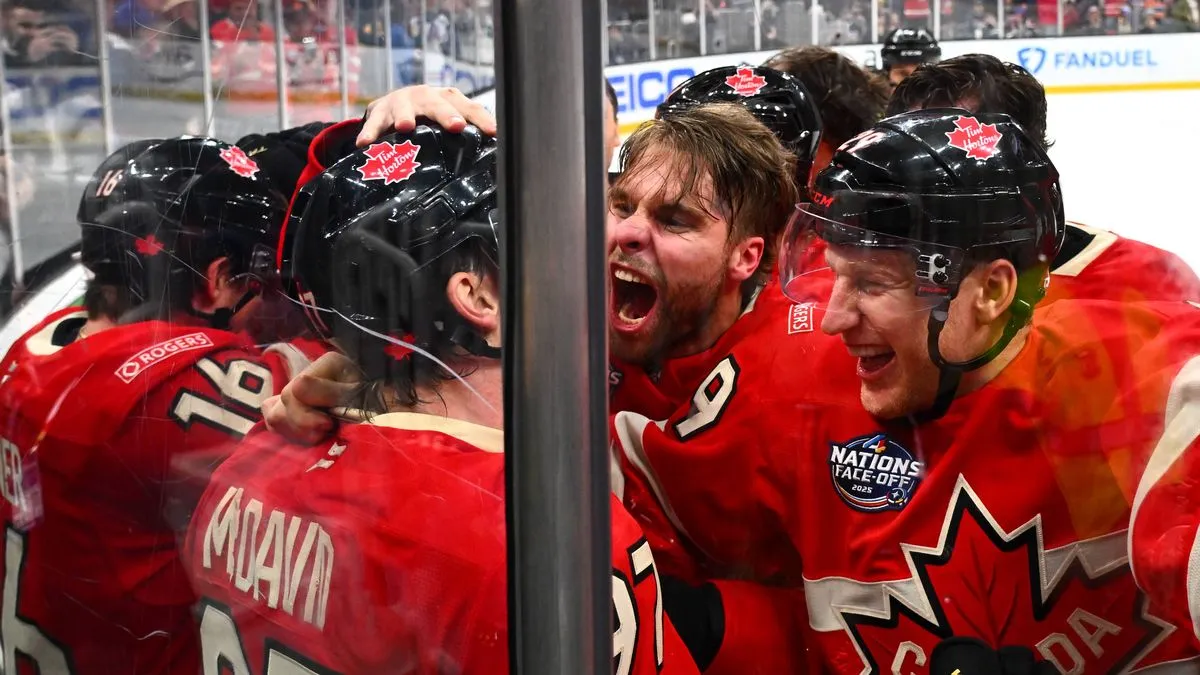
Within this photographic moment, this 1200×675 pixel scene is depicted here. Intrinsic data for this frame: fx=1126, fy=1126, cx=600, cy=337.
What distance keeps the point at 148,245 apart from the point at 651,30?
1.66 feet

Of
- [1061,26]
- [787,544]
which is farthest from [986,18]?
[787,544]

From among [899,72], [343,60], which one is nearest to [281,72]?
[343,60]

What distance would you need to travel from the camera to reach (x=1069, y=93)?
3.64 feet

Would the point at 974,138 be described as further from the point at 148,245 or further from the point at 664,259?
the point at 148,245

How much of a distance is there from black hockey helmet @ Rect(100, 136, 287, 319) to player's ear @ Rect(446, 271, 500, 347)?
0.16 m

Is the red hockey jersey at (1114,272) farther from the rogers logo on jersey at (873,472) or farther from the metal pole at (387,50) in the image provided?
the metal pole at (387,50)

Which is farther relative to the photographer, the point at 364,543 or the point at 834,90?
the point at 834,90

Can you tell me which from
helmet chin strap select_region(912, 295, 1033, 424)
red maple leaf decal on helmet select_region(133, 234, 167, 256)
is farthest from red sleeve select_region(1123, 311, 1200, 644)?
red maple leaf decal on helmet select_region(133, 234, 167, 256)

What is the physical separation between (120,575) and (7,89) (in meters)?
0.33

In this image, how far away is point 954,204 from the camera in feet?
3.26

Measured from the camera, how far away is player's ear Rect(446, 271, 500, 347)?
24.3 inches

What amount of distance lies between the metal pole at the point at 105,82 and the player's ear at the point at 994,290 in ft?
2.33

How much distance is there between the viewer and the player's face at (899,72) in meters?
1.12

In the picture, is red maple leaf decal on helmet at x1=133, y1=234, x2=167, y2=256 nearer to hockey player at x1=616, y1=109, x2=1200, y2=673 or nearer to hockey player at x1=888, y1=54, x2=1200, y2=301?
hockey player at x1=616, y1=109, x2=1200, y2=673
